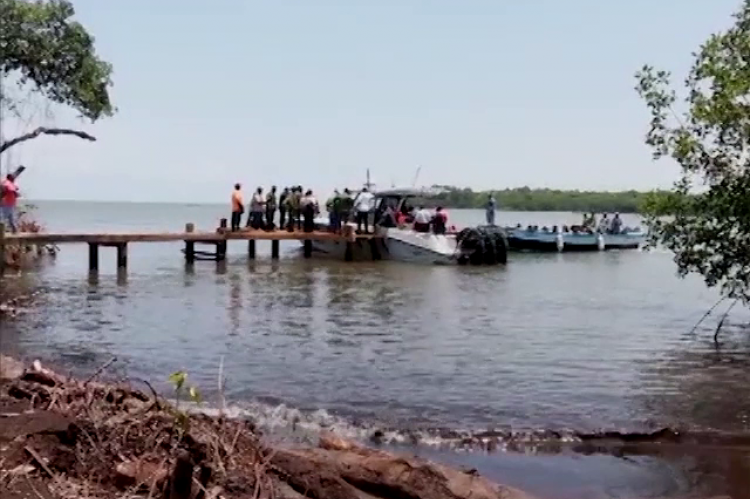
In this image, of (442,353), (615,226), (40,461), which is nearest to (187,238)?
(442,353)

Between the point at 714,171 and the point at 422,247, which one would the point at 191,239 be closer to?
the point at 422,247

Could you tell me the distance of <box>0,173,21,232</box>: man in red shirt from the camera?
989 inches

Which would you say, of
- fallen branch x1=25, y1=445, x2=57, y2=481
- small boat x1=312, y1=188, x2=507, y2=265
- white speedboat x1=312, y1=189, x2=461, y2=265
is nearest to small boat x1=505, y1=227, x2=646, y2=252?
small boat x1=312, y1=188, x2=507, y2=265

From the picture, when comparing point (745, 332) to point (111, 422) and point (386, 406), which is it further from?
point (111, 422)

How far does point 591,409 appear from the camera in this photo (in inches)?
444

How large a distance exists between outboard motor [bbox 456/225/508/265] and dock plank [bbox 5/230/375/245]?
3.38 m

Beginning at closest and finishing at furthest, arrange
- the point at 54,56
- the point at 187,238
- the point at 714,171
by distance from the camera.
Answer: the point at 714,171 < the point at 54,56 < the point at 187,238

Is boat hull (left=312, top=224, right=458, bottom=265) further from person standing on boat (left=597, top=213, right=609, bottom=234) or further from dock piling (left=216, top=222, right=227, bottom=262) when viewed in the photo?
person standing on boat (left=597, top=213, right=609, bottom=234)

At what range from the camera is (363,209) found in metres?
36.8

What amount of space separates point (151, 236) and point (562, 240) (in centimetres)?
2248

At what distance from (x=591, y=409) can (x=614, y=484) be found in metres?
2.95

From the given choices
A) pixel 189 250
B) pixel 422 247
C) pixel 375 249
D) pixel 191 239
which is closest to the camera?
pixel 191 239

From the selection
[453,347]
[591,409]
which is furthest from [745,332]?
[591,409]

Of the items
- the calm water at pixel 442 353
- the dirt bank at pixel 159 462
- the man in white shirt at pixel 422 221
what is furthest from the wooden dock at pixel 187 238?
the dirt bank at pixel 159 462
